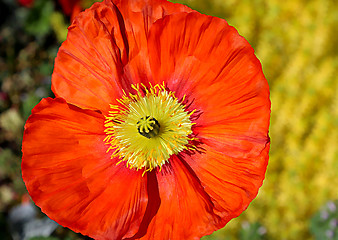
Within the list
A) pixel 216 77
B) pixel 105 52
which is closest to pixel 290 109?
pixel 216 77

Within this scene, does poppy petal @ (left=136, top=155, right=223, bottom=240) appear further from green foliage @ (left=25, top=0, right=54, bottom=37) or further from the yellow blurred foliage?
green foliage @ (left=25, top=0, right=54, bottom=37)

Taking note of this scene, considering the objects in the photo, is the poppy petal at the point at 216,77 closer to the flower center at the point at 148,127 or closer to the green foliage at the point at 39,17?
the flower center at the point at 148,127

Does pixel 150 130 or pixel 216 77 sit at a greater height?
pixel 216 77

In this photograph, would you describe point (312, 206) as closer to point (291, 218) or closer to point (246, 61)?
point (291, 218)

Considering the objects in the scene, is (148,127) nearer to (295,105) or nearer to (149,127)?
(149,127)

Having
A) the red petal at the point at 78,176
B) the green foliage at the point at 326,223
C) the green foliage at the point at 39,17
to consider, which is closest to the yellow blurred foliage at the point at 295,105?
the green foliage at the point at 326,223
